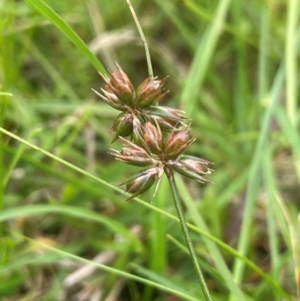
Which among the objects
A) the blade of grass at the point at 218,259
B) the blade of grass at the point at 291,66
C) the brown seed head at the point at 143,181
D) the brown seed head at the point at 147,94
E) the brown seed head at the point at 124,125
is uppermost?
the blade of grass at the point at 291,66

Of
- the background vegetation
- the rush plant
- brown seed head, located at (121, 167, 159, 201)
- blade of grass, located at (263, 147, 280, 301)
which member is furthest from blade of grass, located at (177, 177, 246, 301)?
brown seed head, located at (121, 167, 159, 201)

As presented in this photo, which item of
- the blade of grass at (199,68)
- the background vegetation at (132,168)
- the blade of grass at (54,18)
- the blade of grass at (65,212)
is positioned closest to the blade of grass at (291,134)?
the background vegetation at (132,168)

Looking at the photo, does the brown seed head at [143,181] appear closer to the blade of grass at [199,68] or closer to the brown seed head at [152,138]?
the brown seed head at [152,138]

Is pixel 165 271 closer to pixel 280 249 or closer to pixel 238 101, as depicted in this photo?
pixel 280 249

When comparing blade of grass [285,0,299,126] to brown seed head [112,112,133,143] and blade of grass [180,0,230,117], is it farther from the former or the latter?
brown seed head [112,112,133,143]

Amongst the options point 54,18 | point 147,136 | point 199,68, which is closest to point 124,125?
point 147,136

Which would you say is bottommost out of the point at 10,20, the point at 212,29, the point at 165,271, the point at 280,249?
the point at 165,271

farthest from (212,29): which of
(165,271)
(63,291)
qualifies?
(63,291)
